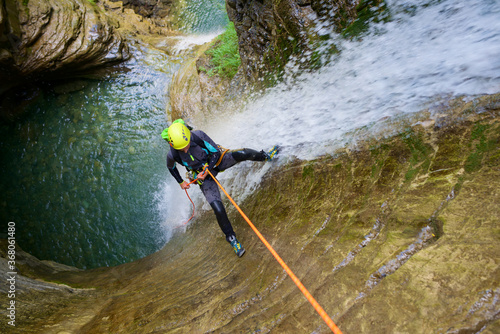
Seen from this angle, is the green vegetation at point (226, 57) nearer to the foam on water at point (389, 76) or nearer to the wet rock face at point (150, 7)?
the foam on water at point (389, 76)

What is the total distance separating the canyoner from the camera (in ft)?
11.5

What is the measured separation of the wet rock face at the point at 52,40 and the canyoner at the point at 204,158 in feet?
21.5

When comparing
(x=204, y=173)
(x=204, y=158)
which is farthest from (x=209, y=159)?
(x=204, y=173)

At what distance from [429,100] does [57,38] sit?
9378 millimetres

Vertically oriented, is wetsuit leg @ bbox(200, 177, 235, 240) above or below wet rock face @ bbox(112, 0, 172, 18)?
below

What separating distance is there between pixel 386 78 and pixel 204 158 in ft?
9.11

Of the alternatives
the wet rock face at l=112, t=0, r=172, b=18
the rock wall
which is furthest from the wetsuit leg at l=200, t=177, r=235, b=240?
the wet rock face at l=112, t=0, r=172, b=18

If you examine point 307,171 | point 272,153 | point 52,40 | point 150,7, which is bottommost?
point 307,171

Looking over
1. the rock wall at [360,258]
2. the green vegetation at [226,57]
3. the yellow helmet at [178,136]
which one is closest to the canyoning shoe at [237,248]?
the rock wall at [360,258]

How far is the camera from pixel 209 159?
3.97 m

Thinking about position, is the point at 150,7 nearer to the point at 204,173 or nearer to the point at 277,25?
the point at 277,25

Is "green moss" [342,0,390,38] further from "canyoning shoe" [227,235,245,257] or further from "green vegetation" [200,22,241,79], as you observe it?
"canyoning shoe" [227,235,245,257]

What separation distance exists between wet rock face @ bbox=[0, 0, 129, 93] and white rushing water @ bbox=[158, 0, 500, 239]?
21.1 feet

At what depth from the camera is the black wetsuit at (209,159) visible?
369cm
